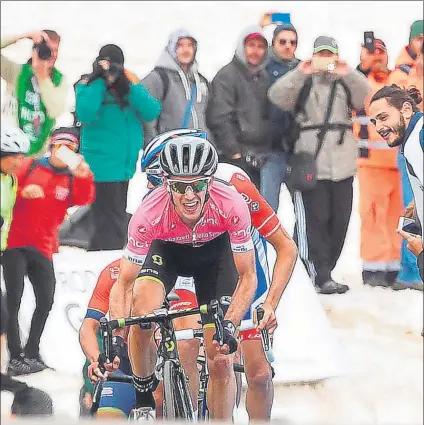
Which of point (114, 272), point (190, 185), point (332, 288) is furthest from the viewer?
point (332, 288)

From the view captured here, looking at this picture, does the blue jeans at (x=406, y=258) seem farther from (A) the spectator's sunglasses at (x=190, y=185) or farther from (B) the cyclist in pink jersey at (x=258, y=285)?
(A) the spectator's sunglasses at (x=190, y=185)

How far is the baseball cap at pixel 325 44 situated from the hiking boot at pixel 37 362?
1.24 m

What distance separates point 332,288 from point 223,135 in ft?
1.88

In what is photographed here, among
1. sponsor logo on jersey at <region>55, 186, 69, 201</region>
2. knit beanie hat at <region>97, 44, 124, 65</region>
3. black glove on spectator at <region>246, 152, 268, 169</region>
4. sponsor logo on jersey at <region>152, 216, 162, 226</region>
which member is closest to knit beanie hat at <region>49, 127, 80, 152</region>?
sponsor logo on jersey at <region>55, 186, 69, 201</region>

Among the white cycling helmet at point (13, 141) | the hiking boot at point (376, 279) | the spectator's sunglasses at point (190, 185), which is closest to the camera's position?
the spectator's sunglasses at point (190, 185)

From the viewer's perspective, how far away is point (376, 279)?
310 centimetres

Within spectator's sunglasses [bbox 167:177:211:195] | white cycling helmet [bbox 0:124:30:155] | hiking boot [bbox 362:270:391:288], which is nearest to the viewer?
spectator's sunglasses [bbox 167:177:211:195]

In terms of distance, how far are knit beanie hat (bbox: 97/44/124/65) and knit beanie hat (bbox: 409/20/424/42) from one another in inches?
34.2

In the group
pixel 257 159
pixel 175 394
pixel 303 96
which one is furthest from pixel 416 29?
pixel 175 394

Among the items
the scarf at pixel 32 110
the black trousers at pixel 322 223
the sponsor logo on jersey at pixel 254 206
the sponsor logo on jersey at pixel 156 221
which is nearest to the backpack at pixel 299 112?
the black trousers at pixel 322 223

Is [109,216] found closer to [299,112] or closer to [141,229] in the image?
[141,229]

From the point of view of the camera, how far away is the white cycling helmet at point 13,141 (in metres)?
2.98

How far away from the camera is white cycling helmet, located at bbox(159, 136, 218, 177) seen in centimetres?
287

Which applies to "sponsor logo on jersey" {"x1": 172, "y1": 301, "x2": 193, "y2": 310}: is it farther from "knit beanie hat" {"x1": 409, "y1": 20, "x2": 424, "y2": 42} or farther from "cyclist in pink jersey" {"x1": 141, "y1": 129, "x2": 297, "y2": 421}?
"knit beanie hat" {"x1": 409, "y1": 20, "x2": 424, "y2": 42}
